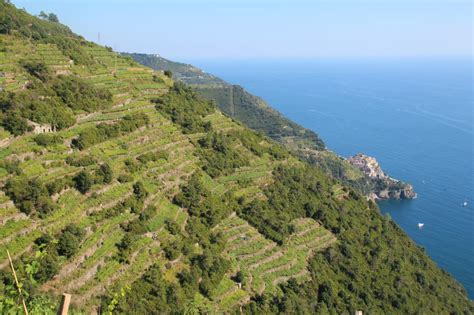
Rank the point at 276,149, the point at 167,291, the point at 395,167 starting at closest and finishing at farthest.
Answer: the point at 167,291 < the point at 276,149 < the point at 395,167

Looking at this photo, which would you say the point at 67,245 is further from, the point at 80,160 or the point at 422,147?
the point at 422,147

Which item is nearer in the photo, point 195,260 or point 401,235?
point 195,260

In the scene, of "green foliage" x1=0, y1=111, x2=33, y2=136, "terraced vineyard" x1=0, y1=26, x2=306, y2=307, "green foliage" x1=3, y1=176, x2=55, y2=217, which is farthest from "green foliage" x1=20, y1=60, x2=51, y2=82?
"green foliage" x1=3, y1=176, x2=55, y2=217

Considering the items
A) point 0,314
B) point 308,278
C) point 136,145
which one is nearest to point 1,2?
point 136,145

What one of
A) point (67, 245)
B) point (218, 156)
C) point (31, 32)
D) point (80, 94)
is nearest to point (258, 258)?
point (218, 156)

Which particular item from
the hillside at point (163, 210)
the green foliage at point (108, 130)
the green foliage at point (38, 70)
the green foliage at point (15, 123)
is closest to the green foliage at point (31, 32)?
the hillside at point (163, 210)

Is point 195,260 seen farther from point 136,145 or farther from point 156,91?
point 156,91
